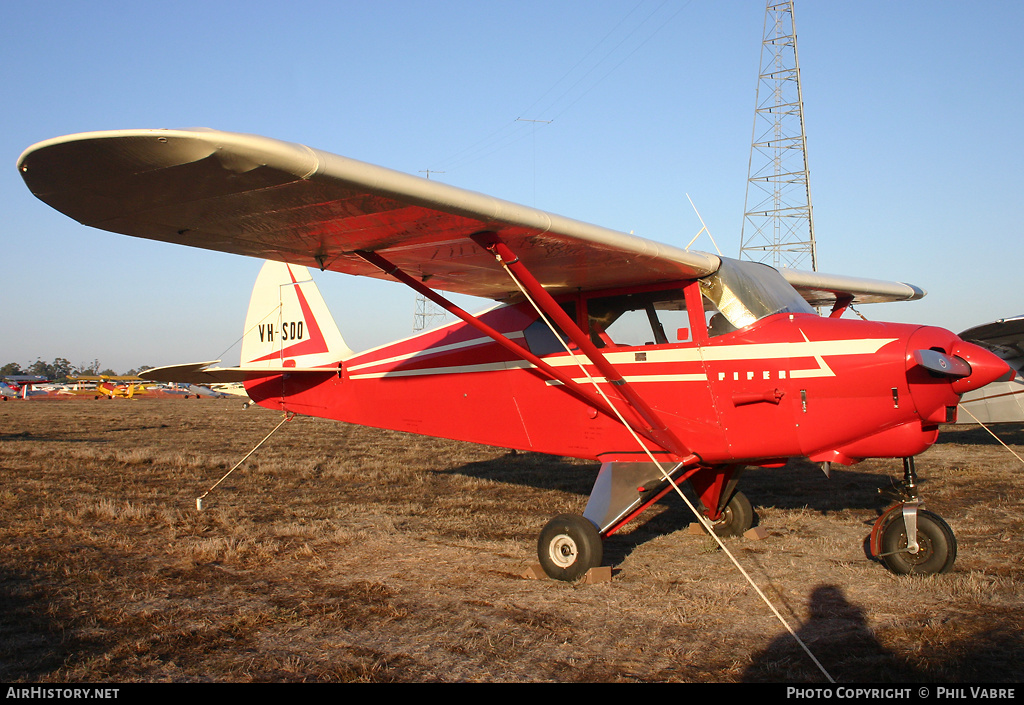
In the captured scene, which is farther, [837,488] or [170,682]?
[837,488]

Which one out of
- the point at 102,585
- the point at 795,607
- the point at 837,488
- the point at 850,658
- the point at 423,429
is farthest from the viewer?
the point at 837,488

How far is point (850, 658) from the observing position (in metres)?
3.71

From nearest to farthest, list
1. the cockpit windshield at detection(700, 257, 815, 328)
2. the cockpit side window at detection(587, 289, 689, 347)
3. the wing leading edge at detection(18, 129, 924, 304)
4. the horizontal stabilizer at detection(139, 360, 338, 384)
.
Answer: the wing leading edge at detection(18, 129, 924, 304)
the cockpit windshield at detection(700, 257, 815, 328)
the cockpit side window at detection(587, 289, 689, 347)
the horizontal stabilizer at detection(139, 360, 338, 384)

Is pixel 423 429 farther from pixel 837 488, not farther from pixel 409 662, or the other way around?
pixel 837 488

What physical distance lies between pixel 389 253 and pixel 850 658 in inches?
166

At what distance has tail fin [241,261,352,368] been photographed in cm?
886

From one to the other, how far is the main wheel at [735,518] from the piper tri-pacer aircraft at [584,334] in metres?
0.02

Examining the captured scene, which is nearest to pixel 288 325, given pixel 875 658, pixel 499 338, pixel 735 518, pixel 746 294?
pixel 499 338

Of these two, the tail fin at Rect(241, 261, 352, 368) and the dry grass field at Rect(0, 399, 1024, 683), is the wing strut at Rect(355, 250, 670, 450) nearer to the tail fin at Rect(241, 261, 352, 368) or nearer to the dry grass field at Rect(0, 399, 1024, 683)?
the dry grass field at Rect(0, 399, 1024, 683)

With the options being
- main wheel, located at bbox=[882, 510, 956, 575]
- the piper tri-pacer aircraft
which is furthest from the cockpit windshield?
main wheel, located at bbox=[882, 510, 956, 575]

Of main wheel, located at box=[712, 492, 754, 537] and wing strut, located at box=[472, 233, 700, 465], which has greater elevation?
wing strut, located at box=[472, 233, 700, 465]

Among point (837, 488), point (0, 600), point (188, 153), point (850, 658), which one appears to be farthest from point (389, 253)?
point (837, 488)

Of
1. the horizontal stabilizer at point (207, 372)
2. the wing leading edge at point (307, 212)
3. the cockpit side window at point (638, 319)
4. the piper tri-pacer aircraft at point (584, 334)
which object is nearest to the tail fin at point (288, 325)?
the horizontal stabilizer at point (207, 372)

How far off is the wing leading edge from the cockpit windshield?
0.53ft
